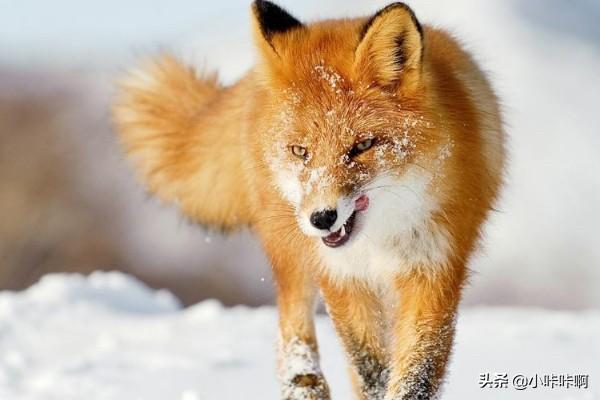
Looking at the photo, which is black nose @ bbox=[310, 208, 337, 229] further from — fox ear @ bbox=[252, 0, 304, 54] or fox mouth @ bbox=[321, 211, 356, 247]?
fox ear @ bbox=[252, 0, 304, 54]

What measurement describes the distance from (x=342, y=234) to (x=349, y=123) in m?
0.51

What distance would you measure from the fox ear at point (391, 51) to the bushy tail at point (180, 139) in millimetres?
1725

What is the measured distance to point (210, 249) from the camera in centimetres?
2002

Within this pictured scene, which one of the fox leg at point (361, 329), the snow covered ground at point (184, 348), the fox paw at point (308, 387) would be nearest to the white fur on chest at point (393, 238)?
the fox leg at point (361, 329)

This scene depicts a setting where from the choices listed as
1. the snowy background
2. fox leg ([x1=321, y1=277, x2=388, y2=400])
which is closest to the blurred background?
the snowy background

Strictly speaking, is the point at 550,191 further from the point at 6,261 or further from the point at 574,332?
the point at 574,332

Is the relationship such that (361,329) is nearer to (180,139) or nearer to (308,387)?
(308,387)

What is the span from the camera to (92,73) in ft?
86.1

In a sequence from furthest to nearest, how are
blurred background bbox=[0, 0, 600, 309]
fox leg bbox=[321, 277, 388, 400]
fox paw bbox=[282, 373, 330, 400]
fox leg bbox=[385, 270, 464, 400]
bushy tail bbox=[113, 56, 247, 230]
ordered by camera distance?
1. blurred background bbox=[0, 0, 600, 309]
2. bushy tail bbox=[113, 56, 247, 230]
3. fox paw bbox=[282, 373, 330, 400]
4. fox leg bbox=[321, 277, 388, 400]
5. fox leg bbox=[385, 270, 464, 400]

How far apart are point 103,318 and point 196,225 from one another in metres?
2.10

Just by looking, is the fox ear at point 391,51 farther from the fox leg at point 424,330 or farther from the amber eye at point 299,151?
the fox leg at point 424,330

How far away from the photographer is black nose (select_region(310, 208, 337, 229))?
4.14m

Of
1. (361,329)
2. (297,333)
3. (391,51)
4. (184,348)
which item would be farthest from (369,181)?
(184,348)

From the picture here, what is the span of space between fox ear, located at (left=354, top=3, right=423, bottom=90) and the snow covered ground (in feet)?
7.74
